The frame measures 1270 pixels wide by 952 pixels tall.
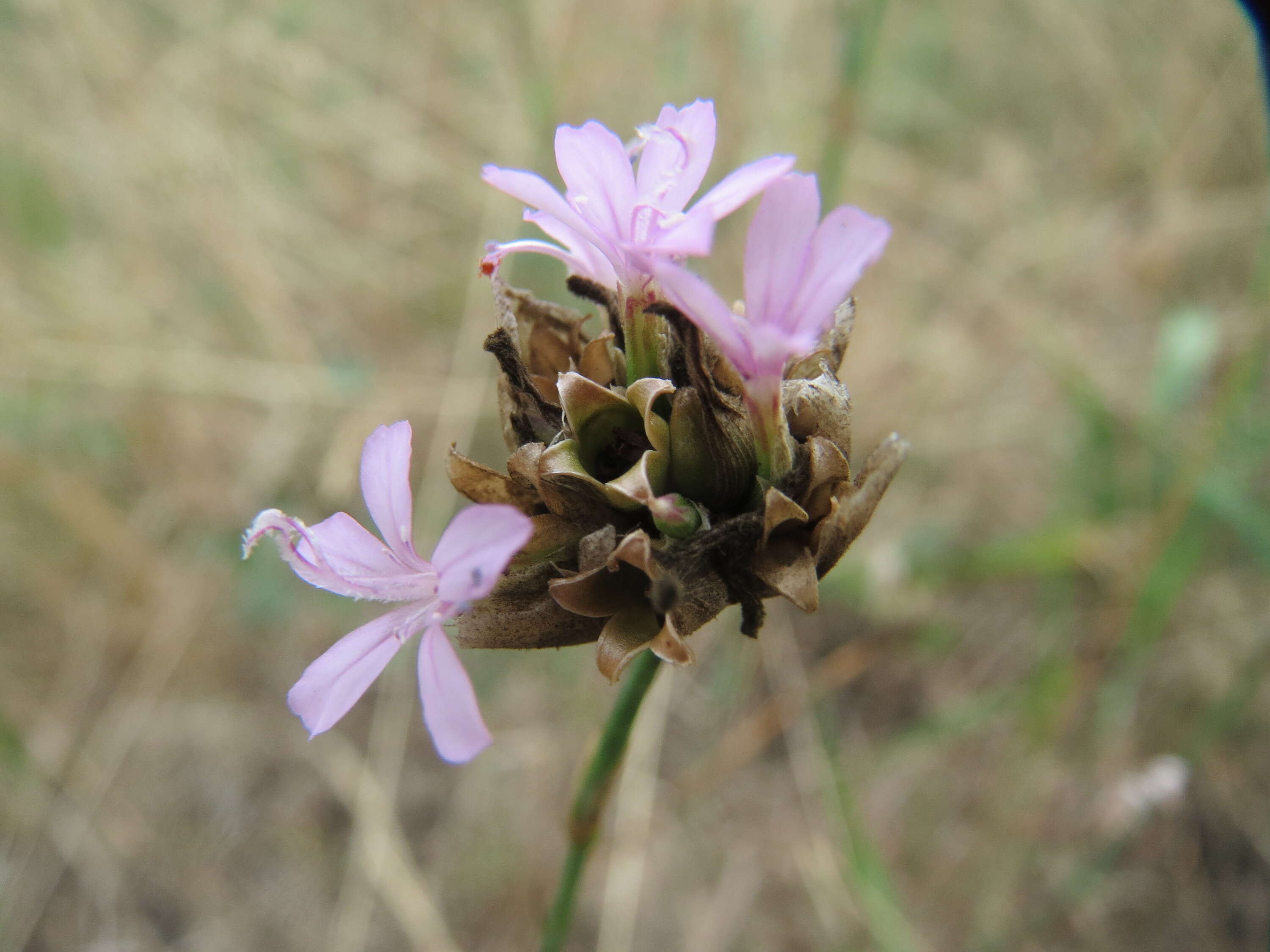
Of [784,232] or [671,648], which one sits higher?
[784,232]

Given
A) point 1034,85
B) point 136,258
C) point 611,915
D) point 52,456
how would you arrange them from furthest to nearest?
point 1034,85 < point 136,258 < point 52,456 < point 611,915

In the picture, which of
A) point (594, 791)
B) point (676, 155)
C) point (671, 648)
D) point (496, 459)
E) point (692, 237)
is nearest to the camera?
point (692, 237)

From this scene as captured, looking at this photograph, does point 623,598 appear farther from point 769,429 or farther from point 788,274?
point 788,274

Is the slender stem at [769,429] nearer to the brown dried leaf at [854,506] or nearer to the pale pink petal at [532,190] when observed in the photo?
the brown dried leaf at [854,506]

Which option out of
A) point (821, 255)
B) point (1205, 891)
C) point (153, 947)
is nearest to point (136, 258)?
point (153, 947)

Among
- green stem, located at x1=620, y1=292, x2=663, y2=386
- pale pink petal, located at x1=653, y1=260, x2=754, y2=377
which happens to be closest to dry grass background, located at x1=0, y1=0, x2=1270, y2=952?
green stem, located at x1=620, y1=292, x2=663, y2=386

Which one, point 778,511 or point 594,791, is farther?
point 594,791

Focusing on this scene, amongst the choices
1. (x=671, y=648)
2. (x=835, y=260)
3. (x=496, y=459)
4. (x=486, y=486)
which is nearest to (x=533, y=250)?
(x=486, y=486)

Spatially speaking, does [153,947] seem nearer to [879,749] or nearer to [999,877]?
[879,749]
